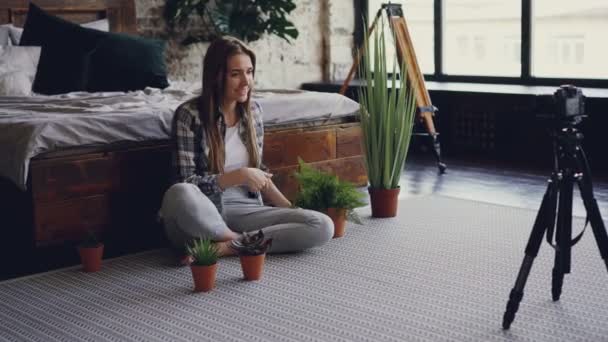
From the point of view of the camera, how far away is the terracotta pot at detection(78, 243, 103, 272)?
3.25 meters

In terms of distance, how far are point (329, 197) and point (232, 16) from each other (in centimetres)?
306

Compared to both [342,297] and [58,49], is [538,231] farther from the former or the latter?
[58,49]

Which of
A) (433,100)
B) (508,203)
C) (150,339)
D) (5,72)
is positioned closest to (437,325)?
(150,339)

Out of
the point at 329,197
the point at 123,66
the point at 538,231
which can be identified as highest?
the point at 123,66

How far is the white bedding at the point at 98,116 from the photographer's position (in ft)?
10.9

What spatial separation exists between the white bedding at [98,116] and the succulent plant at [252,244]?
841 mm

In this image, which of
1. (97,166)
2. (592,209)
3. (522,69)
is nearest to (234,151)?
(97,166)

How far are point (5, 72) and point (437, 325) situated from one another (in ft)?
10.4

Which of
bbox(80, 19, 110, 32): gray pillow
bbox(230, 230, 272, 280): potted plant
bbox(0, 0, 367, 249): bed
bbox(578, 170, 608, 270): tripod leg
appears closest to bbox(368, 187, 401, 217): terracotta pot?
bbox(0, 0, 367, 249): bed

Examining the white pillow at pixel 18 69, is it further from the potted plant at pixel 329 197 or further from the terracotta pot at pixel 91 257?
the potted plant at pixel 329 197

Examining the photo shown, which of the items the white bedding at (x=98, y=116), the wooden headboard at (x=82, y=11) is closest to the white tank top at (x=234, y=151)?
the white bedding at (x=98, y=116)

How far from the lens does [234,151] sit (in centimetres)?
348

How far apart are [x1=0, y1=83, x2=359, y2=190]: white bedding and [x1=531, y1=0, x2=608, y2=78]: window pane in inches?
87.9

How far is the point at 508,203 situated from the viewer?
4285mm
